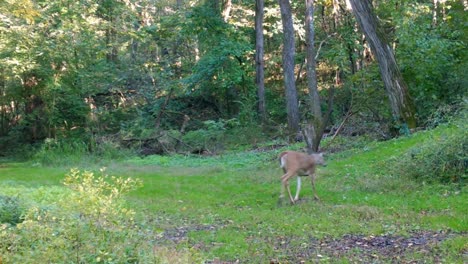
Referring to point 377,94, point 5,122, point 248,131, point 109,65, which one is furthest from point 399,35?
point 5,122

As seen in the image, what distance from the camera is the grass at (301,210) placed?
8.34 meters

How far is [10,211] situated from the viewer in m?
8.96

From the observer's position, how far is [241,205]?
1266 centimetres

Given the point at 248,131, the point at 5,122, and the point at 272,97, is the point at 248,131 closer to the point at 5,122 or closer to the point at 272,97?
the point at 272,97

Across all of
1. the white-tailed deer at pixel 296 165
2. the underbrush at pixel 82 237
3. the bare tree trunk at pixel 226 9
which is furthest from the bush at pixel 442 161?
the bare tree trunk at pixel 226 9

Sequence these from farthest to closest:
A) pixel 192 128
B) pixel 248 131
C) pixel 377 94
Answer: pixel 192 128 < pixel 248 131 < pixel 377 94

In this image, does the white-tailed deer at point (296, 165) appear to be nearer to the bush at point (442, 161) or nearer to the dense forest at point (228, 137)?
the dense forest at point (228, 137)

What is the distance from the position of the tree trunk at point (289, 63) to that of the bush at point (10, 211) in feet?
55.2

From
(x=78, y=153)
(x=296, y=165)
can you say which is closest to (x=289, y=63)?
(x=78, y=153)

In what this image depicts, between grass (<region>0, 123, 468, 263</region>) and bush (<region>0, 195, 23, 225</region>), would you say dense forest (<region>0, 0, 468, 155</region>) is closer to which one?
grass (<region>0, 123, 468, 263</region>)

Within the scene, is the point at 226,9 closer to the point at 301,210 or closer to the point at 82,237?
the point at 301,210

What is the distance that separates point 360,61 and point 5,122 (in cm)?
2126

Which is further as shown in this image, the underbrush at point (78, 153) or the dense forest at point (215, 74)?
the underbrush at point (78, 153)

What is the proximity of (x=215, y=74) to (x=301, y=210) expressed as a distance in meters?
19.2
